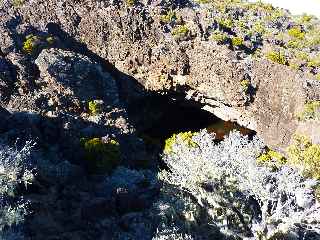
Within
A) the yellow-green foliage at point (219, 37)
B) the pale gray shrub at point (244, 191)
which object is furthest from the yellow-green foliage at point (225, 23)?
the pale gray shrub at point (244, 191)

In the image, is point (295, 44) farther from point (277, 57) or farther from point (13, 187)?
point (13, 187)

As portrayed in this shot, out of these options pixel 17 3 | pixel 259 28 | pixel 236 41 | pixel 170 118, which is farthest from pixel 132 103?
pixel 259 28

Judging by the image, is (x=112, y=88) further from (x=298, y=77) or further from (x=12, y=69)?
(x=298, y=77)

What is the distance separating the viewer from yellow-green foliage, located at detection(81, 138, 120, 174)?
27.9 m

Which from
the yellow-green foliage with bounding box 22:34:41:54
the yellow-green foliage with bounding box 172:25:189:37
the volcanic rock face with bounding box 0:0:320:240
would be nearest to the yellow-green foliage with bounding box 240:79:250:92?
the volcanic rock face with bounding box 0:0:320:240

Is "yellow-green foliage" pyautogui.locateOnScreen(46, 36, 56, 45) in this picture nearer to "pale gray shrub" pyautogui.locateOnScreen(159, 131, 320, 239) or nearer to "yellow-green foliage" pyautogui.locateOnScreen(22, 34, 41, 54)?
"yellow-green foliage" pyautogui.locateOnScreen(22, 34, 41, 54)

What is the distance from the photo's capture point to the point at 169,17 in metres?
38.7

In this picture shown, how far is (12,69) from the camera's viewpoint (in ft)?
107

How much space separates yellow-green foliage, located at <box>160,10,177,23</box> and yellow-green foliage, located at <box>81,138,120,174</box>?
13608 mm

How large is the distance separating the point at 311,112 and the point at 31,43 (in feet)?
65.0

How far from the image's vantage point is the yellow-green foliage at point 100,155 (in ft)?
91.4

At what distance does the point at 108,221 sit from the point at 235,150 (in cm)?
745

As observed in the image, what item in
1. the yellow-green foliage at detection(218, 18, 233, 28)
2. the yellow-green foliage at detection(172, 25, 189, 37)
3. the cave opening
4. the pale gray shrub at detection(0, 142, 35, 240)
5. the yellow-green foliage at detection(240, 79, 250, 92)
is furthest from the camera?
the yellow-green foliage at detection(218, 18, 233, 28)

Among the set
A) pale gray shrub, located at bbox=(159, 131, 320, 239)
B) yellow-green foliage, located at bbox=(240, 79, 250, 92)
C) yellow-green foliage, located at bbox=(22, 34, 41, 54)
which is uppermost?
yellow-green foliage, located at bbox=(240, 79, 250, 92)
